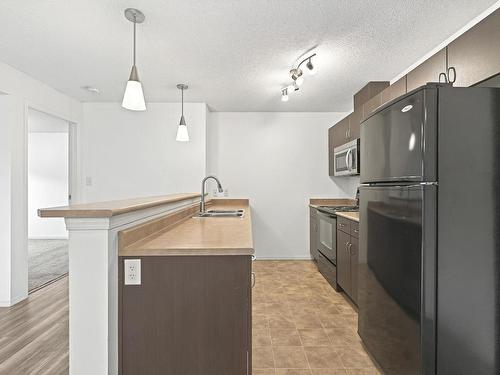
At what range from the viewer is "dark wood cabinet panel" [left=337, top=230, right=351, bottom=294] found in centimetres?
282

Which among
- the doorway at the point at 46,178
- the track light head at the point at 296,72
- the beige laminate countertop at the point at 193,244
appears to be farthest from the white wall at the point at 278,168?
the doorway at the point at 46,178

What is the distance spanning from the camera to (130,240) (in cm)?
136

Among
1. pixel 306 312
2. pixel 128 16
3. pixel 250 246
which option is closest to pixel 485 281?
pixel 250 246

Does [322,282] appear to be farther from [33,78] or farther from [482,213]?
[33,78]

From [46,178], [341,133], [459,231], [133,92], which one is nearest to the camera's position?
[459,231]

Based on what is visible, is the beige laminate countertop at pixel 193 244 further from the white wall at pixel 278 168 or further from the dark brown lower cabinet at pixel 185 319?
the white wall at pixel 278 168

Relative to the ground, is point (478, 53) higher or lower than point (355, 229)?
higher

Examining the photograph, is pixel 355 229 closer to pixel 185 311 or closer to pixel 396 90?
pixel 396 90

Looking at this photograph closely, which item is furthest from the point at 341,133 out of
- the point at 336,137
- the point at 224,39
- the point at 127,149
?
the point at 127,149

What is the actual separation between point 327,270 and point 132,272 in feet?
9.11

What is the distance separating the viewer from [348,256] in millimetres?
2816

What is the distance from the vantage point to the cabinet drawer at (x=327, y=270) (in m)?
3.24

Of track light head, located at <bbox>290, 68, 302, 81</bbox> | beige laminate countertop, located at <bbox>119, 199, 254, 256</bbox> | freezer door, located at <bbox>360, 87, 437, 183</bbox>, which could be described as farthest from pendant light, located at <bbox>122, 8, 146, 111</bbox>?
freezer door, located at <bbox>360, 87, 437, 183</bbox>

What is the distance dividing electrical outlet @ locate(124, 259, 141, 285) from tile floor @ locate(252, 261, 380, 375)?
109cm
